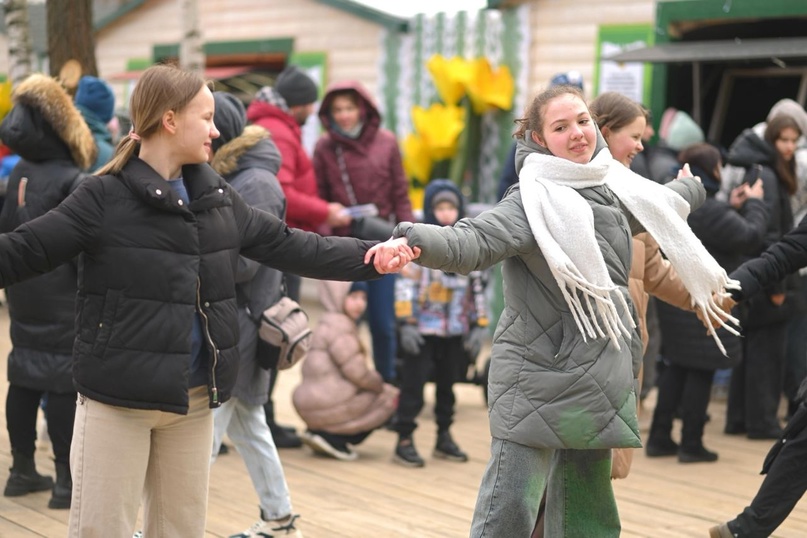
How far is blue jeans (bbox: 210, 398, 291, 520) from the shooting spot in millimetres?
5039

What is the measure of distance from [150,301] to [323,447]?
11.2 ft

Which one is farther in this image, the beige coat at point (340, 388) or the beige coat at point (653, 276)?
the beige coat at point (340, 388)

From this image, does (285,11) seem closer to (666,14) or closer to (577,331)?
(666,14)

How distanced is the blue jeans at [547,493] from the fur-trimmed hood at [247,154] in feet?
6.38

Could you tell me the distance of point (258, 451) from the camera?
505 centimetres

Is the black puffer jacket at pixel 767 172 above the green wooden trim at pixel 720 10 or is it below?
below

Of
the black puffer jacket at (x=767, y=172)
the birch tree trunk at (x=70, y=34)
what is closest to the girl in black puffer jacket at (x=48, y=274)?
the birch tree trunk at (x=70, y=34)

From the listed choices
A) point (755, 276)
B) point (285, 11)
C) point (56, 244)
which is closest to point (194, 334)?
point (56, 244)

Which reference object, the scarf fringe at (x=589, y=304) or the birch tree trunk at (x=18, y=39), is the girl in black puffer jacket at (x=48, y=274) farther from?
the birch tree trunk at (x=18, y=39)

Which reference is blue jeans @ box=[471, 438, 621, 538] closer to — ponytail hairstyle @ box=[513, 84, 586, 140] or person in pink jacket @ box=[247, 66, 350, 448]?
ponytail hairstyle @ box=[513, 84, 586, 140]

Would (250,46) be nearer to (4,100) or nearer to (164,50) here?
(164,50)

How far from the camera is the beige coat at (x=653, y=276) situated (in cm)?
466

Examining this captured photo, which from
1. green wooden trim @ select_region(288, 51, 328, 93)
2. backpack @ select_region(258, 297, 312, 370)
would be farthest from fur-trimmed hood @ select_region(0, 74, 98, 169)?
green wooden trim @ select_region(288, 51, 328, 93)

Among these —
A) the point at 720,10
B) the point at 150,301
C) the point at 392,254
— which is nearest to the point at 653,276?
the point at 392,254
